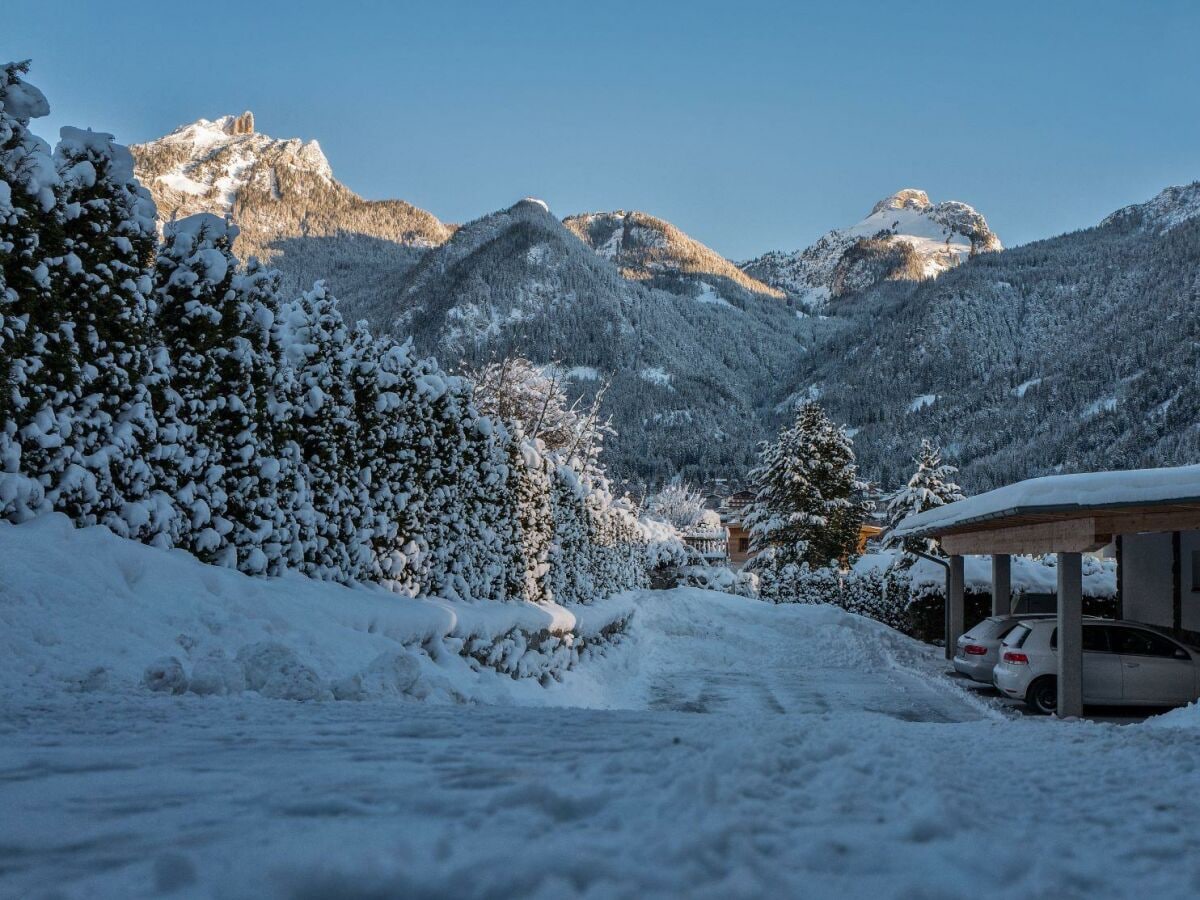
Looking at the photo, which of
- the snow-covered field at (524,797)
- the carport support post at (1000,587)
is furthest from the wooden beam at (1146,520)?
the snow-covered field at (524,797)

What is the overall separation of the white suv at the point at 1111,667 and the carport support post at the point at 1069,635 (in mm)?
831

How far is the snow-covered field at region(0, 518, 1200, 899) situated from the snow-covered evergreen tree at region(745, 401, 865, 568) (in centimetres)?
3524

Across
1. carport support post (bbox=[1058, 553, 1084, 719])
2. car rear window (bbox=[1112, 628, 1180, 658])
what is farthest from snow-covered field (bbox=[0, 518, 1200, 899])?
car rear window (bbox=[1112, 628, 1180, 658])

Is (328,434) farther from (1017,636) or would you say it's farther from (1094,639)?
(1094,639)

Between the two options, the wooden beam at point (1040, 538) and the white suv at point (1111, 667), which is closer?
the wooden beam at point (1040, 538)

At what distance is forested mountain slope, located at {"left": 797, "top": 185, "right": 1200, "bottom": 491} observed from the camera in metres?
95.8

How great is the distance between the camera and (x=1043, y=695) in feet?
43.8

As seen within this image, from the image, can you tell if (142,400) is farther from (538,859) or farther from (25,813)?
(538,859)

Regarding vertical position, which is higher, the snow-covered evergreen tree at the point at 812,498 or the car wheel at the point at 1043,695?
the snow-covered evergreen tree at the point at 812,498

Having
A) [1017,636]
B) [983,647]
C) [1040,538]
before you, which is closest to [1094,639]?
[1017,636]

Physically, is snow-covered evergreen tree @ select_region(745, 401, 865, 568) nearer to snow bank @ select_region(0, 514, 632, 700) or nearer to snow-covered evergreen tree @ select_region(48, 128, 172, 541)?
snow bank @ select_region(0, 514, 632, 700)

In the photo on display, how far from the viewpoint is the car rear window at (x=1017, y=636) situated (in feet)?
45.0

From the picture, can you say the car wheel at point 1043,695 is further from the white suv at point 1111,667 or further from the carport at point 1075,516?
the carport at point 1075,516

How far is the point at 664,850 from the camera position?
180cm
